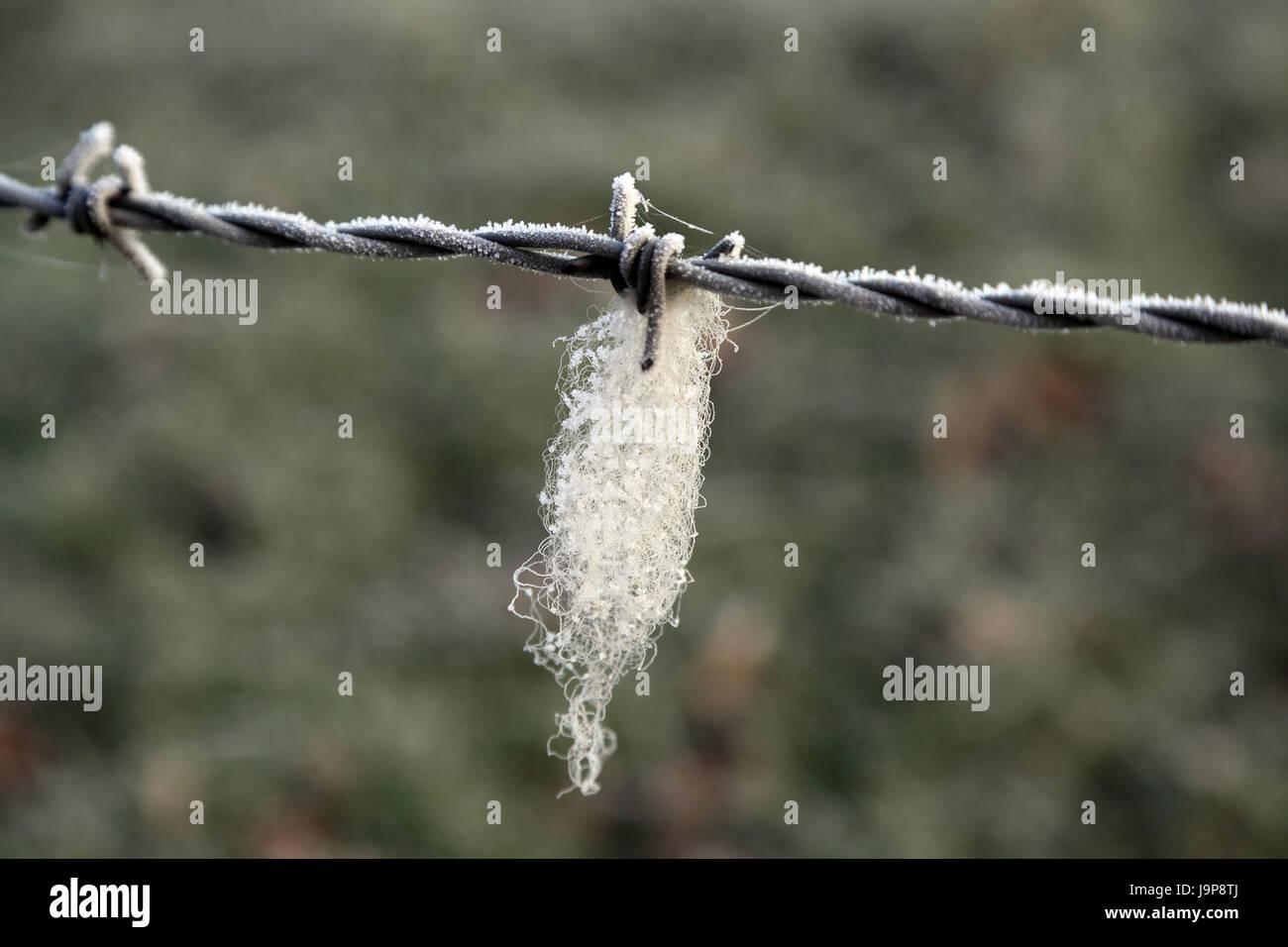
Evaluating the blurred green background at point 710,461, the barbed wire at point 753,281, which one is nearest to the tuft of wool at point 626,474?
the barbed wire at point 753,281

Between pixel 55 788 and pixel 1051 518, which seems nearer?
pixel 55 788

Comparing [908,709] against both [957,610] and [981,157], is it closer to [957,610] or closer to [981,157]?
[957,610]

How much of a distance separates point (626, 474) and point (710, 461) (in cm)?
291

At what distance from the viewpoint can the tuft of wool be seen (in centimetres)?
159

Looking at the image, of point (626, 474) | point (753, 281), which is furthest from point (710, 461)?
point (753, 281)

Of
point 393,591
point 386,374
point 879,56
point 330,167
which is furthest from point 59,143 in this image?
point 879,56

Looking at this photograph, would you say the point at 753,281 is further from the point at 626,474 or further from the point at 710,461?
the point at 710,461

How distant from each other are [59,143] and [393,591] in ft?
13.0

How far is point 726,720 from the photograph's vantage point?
12.2 feet

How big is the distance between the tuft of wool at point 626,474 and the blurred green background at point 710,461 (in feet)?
6.33

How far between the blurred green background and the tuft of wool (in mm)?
1930

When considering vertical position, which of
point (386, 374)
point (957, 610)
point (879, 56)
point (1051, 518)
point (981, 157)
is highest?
point (879, 56)

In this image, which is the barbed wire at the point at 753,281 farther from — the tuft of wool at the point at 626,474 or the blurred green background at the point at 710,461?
the blurred green background at the point at 710,461

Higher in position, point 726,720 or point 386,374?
point 386,374
